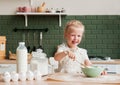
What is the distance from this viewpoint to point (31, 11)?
441cm

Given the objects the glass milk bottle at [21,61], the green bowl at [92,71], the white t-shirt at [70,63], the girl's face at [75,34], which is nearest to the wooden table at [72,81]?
the green bowl at [92,71]

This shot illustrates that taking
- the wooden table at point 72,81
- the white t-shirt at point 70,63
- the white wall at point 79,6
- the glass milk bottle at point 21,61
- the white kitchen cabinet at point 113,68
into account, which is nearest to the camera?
→ the wooden table at point 72,81

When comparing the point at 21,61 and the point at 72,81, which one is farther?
the point at 21,61

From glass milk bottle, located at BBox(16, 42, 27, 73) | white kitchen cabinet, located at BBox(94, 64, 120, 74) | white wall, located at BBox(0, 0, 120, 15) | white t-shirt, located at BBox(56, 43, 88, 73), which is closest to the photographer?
glass milk bottle, located at BBox(16, 42, 27, 73)

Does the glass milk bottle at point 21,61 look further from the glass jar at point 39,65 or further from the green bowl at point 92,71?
the green bowl at point 92,71

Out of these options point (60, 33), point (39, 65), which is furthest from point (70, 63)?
point (60, 33)

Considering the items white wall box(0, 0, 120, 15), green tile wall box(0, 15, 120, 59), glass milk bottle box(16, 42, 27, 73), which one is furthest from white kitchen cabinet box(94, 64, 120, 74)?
glass milk bottle box(16, 42, 27, 73)

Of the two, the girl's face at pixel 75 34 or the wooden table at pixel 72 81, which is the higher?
the girl's face at pixel 75 34

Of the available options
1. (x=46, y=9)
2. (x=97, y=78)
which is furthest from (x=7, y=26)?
(x=97, y=78)

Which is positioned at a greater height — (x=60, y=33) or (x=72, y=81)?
(x=60, y=33)

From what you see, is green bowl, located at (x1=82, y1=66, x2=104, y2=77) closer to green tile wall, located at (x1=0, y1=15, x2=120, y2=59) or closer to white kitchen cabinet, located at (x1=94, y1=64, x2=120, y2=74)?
A: white kitchen cabinet, located at (x1=94, y1=64, x2=120, y2=74)

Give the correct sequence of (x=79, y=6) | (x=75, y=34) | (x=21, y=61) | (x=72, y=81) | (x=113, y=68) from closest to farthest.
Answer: (x=72, y=81) < (x=21, y=61) < (x=75, y=34) < (x=113, y=68) < (x=79, y=6)

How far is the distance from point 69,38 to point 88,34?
187cm

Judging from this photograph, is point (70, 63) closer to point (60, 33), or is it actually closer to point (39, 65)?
point (39, 65)
